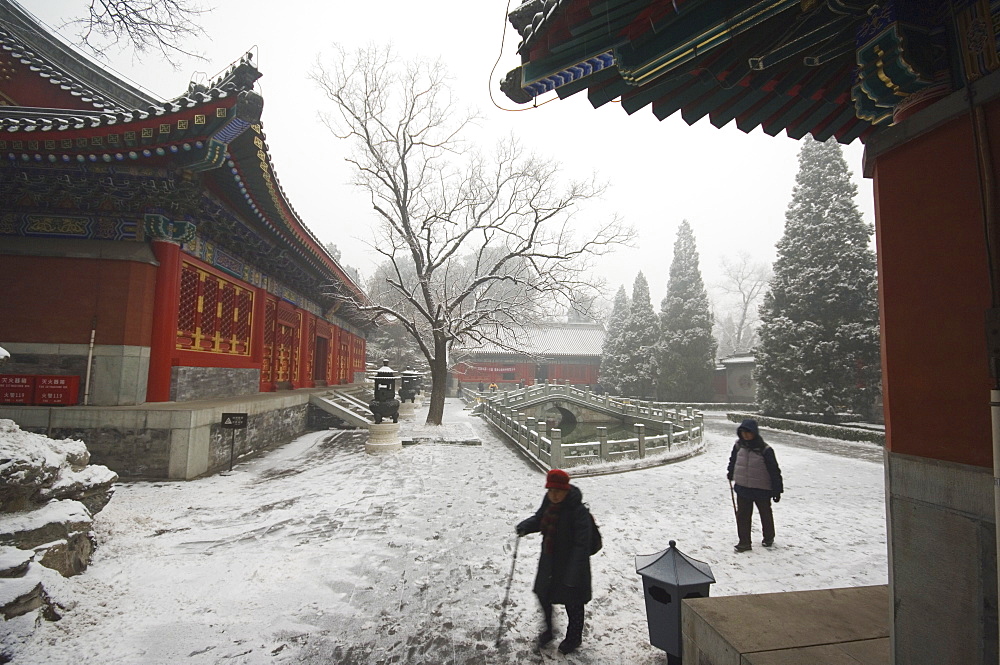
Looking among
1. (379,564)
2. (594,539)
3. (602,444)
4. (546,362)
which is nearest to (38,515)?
(379,564)

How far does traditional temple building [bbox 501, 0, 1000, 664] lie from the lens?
73.2 inches

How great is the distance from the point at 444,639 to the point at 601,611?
1.46 meters

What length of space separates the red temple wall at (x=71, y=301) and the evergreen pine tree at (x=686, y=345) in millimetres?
31160

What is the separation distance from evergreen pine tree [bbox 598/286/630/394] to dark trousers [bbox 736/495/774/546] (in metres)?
32.1

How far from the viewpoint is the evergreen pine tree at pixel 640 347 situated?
115 ft

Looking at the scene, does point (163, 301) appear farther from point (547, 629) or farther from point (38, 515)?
point (547, 629)

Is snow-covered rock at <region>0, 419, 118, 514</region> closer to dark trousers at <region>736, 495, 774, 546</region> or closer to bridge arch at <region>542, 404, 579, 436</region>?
dark trousers at <region>736, 495, 774, 546</region>

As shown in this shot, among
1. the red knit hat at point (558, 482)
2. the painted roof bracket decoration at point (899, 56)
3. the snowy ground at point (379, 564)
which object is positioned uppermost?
the painted roof bracket decoration at point (899, 56)

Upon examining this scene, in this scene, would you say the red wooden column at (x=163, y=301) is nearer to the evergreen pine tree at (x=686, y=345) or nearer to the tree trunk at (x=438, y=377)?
the tree trunk at (x=438, y=377)

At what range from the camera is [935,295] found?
6.69 feet

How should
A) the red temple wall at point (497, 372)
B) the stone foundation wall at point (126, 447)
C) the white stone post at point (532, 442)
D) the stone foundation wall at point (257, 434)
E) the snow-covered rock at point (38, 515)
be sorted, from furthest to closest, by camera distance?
the red temple wall at point (497, 372), the white stone post at point (532, 442), the stone foundation wall at point (257, 434), the stone foundation wall at point (126, 447), the snow-covered rock at point (38, 515)

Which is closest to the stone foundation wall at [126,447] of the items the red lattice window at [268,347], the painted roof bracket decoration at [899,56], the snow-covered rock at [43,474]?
the snow-covered rock at [43,474]

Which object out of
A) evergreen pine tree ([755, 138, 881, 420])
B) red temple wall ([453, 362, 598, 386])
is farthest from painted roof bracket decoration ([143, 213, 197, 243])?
red temple wall ([453, 362, 598, 386])

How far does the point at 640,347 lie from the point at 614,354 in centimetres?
312
